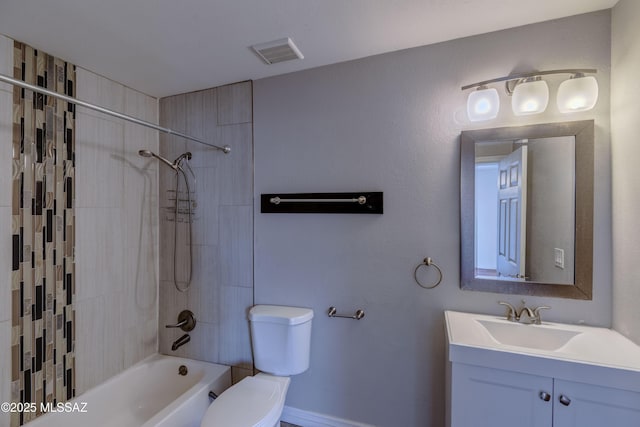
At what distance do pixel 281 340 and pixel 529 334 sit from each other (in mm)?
1321

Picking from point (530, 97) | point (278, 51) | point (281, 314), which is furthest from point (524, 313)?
point (278, 51)

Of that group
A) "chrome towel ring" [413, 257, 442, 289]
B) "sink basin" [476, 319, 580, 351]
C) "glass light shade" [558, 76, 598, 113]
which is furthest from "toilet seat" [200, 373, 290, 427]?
"glass light shade" [558, 76, 598, 113]

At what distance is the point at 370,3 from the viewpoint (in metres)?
1.30

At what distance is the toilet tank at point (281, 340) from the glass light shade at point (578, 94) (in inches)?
69.1

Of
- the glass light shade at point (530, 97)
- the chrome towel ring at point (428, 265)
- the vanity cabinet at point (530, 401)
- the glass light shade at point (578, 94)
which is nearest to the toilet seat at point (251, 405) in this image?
the vanity cabinet at point (530, 401)

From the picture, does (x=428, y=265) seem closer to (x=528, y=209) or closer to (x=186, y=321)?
(x=528, y=209)

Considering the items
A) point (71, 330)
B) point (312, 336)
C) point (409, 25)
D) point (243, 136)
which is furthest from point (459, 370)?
point (71, 330)

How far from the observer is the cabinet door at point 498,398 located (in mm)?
1128

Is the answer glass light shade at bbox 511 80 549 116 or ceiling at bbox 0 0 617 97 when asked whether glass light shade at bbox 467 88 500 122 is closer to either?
glass light shade at bbox 511 80 549 116

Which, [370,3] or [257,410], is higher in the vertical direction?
[370,3]

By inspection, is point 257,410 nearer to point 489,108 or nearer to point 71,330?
point 71,330

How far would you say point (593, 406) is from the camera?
106 cm

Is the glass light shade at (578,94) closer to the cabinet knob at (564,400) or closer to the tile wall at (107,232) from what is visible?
the cabinet knob at (564,400)

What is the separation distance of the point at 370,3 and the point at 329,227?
118 cm
